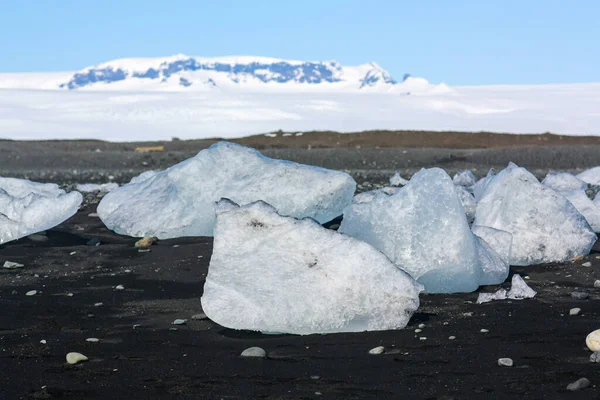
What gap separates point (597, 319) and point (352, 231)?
1864 mm

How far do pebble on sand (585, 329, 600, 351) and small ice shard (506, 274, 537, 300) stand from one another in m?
1.19

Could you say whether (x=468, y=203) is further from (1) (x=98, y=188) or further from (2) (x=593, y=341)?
(1) (x=98, y=188)

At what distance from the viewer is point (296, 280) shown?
462 centimetres

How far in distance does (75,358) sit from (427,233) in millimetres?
2553

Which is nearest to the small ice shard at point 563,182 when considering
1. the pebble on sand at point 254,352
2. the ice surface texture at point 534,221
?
the ice surface texture at point 534,221

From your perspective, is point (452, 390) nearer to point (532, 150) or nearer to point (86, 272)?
point (86, 272)

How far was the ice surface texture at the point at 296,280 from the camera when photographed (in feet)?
14.5

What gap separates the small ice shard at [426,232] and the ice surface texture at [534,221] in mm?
908

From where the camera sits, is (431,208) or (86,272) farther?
(86,272)

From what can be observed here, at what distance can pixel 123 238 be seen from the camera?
25.1 ft

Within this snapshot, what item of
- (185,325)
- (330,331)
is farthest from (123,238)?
(330,331)

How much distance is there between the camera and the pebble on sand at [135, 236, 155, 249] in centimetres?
723

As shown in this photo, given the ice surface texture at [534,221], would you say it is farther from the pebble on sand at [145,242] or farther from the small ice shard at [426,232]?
the pebble on sand at [145,242]

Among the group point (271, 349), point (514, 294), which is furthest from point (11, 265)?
point (514, 294)
